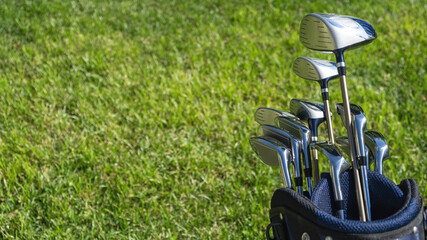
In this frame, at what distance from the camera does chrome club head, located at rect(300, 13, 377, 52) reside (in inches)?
74.6

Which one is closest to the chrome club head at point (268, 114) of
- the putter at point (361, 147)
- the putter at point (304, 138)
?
the putter at point (304, 138)

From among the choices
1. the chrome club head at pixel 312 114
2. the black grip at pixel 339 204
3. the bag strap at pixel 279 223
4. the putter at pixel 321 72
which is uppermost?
the putter at pixel 321 72

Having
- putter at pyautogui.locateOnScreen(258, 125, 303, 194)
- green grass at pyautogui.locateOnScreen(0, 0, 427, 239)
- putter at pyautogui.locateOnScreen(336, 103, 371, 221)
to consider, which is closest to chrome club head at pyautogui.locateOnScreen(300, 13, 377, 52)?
putter at pyautogui.locateOnScreen(336, 103, 371, 221)

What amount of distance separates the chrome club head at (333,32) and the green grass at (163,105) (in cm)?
148

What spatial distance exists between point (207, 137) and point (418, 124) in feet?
5.61

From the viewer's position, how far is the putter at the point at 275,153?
6.59 feet

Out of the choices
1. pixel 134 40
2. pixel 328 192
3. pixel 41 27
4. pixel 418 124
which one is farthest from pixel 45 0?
pixel 328 192

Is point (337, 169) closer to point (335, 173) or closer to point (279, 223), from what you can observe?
point (335, 173)

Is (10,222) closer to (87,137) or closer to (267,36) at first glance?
(87,137)

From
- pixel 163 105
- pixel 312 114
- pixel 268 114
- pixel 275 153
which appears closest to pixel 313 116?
pixel 312 114

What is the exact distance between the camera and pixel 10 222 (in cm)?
303

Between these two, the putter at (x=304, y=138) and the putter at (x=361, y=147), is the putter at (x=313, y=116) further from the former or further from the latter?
the putter at (x=361, y=147)

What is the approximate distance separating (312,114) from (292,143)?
0.16 m

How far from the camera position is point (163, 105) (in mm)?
4070
